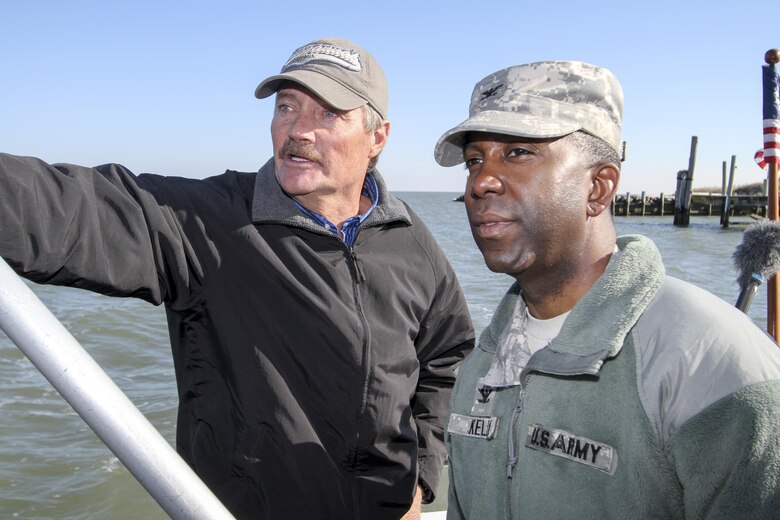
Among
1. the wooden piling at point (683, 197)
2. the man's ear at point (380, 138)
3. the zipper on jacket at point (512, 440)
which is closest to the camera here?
the zipper on jacket at point (512, 440)

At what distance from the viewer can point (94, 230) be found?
2.10 m

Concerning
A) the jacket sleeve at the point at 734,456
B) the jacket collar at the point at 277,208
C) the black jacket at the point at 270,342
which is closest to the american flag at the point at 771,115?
the jacket collar at the point at 277,208

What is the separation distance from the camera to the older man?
238 cm

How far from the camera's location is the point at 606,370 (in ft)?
5.10

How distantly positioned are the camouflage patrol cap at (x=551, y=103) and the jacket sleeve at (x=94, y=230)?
3.43ft

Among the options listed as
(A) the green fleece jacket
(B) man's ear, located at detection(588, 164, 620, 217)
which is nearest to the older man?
(A) the green fleece jacket

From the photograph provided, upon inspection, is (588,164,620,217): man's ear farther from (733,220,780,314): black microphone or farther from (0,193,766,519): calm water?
(0,193,766,519): calm water

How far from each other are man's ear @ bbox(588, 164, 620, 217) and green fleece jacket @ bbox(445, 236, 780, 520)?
11 cm

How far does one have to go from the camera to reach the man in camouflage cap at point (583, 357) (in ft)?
4.46

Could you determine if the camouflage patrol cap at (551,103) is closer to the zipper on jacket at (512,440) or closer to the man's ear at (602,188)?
the man's ear at (602,188)

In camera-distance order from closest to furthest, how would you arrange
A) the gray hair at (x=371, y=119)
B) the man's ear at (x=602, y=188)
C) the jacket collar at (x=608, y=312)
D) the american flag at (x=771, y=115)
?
the jacket collar at (x=608, y=312) → the man's ear at (x=602, y=188) → the gray hair at (x=371, y=119) → the american flag at (x=771, y=115)

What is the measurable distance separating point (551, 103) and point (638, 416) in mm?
756

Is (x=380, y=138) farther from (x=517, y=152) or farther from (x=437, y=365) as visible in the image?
(x=517, y=152)

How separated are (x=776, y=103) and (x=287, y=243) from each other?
438cm
